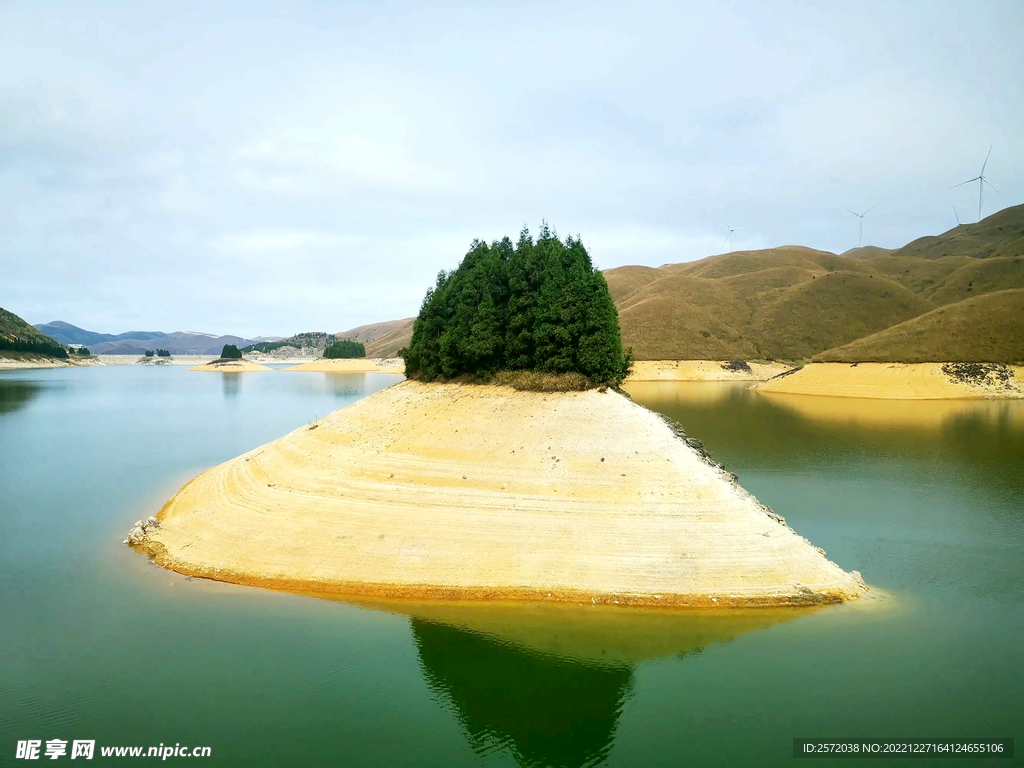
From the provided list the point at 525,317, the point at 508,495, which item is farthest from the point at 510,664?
the point at 525,317

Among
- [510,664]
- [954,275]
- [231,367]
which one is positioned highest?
[954,275]

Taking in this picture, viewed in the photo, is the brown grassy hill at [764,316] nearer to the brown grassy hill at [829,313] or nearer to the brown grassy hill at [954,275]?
the brown grassy hill at [829,313]

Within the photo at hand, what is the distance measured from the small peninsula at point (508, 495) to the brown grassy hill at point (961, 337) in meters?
73.7

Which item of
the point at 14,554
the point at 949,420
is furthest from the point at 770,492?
the point at 949,420

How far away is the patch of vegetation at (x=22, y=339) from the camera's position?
144m

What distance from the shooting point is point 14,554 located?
20.6m

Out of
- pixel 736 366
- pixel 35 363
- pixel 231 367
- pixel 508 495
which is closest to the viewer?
pixel 508 495

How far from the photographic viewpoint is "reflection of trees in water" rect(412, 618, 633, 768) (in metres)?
10.4

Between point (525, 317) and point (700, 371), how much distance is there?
3807 inches

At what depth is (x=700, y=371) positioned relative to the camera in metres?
115

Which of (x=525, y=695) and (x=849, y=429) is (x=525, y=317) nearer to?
(x=525, y=695)

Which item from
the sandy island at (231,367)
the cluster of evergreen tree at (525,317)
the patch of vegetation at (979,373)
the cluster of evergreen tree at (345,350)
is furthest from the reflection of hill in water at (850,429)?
the sandy island at (231,367)

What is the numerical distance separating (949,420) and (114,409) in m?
87.9

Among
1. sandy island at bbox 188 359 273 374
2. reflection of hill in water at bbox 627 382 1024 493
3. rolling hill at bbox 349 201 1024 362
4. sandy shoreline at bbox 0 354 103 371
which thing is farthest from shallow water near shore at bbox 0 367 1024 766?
sandy shoreline at bbox 0 354 103 371
